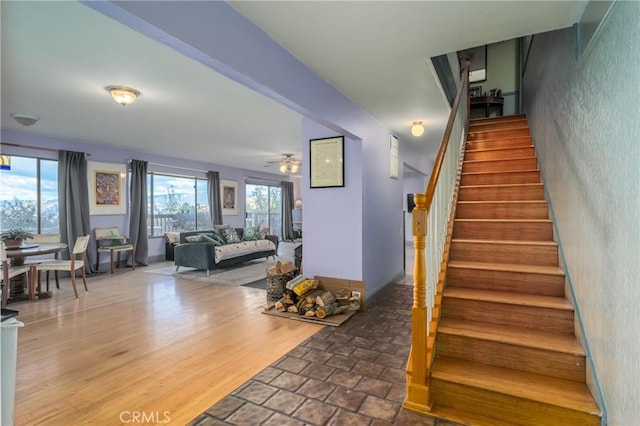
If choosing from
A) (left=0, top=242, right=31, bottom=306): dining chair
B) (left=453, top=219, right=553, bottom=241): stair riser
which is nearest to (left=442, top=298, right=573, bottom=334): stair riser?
(left=453, top=219, right=553, bottom=241): stair riser

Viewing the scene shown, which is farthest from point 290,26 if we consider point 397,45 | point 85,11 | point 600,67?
point 600,67

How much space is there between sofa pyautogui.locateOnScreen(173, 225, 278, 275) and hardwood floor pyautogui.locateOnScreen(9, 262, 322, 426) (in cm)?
153

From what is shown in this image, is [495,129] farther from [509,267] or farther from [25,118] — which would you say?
[25,118]

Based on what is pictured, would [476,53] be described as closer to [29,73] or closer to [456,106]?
[456,106]

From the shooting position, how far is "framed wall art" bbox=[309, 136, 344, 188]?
3.93 metres

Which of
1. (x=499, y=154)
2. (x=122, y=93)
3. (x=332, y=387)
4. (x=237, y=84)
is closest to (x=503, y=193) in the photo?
(x=499, y=154)

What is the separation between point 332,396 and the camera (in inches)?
80.7

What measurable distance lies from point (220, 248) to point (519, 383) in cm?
544

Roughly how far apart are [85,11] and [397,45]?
6.88ft

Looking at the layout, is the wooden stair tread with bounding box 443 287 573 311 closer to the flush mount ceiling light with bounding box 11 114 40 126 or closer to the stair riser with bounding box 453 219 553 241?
the stair riser with bounding box 453 219 553 241

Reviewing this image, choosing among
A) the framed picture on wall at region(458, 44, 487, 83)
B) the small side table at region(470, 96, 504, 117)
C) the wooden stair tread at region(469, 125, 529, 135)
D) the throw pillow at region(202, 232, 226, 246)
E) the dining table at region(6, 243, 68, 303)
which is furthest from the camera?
the framed picture on wall at region(458, 44, 487, 83)

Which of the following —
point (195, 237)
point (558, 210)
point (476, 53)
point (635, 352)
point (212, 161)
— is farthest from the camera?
point (212, 161)

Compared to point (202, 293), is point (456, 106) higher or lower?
higher

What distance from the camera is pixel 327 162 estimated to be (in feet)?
13.1
